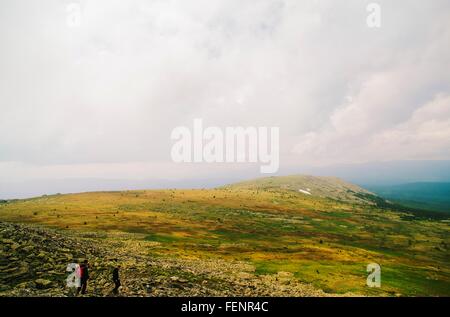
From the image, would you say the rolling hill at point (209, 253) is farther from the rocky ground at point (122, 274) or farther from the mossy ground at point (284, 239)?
the mossy ground at point (284, 239)

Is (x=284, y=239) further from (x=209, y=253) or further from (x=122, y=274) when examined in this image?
(x=122, y=274)

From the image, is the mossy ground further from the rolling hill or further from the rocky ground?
the rocky ground

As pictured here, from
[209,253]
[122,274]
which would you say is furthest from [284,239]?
[122,274]

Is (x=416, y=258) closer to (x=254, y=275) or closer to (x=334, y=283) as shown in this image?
(x=334, y=283)

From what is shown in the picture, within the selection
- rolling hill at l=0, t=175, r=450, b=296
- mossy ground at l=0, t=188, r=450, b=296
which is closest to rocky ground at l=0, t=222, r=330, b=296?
rolling hill at l=0, t=175, r=450, b=296
